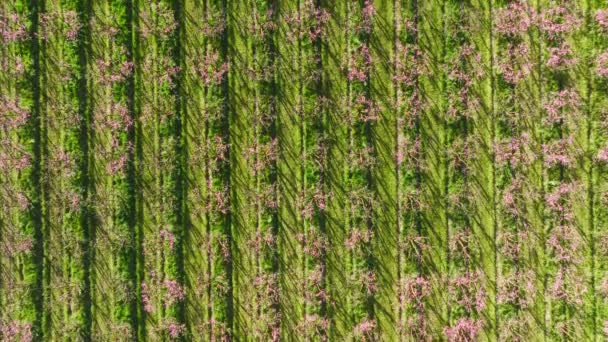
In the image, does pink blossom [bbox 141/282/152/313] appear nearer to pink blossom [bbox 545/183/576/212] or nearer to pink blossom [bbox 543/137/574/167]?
pink blossom [bbox 545/183/576/212]

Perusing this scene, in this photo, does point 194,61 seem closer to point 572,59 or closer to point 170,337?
point 170,337

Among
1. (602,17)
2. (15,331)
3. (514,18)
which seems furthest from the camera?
(15,331)

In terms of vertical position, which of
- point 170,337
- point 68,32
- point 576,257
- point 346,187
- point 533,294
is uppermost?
point 68,32

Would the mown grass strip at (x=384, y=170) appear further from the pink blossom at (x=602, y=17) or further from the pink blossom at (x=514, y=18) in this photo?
the pink blossom at (x=602, y=17)

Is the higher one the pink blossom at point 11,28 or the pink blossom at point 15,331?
the pink blossom at point 11,28

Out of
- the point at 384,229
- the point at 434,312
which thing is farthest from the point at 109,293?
the point at 434,312

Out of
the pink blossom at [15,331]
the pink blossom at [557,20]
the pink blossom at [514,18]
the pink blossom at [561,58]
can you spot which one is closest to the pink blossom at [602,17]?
the pink blossom at [557,20]

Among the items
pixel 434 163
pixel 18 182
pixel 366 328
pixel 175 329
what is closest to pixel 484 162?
pixel 434 163

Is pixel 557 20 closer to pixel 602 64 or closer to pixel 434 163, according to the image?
pixel 602 64

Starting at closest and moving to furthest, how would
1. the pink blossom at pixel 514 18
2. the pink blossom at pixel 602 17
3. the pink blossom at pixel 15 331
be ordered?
the pink blossom at pixel 602 17 < the pink blossom at pixel 514 18 < the pink blossom at pixel 15 331

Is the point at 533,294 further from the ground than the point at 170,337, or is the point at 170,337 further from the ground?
the point at 533,294

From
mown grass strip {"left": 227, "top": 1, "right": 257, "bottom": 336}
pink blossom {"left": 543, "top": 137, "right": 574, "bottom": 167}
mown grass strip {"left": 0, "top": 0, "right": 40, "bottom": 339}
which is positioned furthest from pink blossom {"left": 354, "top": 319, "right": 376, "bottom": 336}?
mown grass strip {"left": 0, "top": 0, "right": 40, "bottom": 339}
